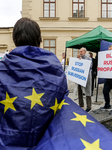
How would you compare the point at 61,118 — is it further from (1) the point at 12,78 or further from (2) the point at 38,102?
(1) the point at 12,78

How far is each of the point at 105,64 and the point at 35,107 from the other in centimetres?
402

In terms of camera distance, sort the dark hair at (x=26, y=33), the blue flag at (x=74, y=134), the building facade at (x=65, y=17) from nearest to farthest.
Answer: the blue flag at (x=74, y=134) → the dark hair at (x=26, y=33) → the building facade at (x=65, y=17)

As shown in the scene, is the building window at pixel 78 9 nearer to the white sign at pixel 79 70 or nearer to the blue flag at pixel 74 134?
the white sign at pixel 79 70

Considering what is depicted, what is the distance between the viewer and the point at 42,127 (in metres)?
1.16

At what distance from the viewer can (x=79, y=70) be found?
4891mm

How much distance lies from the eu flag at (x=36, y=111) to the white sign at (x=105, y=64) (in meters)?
3.53

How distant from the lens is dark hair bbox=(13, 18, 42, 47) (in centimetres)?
122

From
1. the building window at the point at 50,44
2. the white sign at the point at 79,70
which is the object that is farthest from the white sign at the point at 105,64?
the building window at the point at 50,44

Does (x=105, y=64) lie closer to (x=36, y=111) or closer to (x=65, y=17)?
(x=36, y=111)

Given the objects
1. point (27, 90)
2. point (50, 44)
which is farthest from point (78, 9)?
point (27, 90)

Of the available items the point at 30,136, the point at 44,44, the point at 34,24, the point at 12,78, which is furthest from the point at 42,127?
the point at 44,44

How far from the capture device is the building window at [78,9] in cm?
1625

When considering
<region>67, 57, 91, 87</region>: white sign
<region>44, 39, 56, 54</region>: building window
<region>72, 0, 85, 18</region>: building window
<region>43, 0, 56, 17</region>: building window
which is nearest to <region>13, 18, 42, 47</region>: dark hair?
<region>67, 57, 91, 87</region>: white sign

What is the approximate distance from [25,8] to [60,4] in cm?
309
